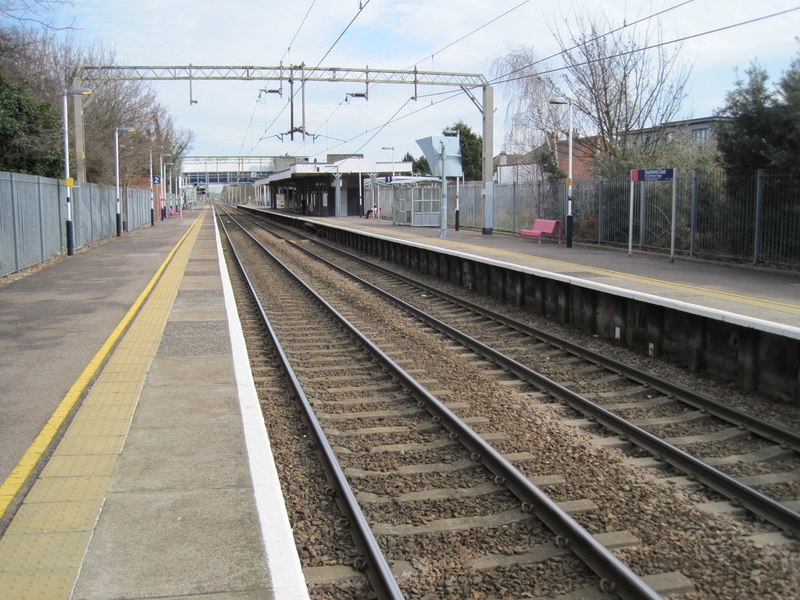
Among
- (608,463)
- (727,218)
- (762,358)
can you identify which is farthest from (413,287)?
(608,463)

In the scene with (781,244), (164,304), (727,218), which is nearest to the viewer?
(164,304)

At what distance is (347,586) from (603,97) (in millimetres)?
30694

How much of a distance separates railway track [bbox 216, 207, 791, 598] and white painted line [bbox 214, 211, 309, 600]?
0.34 metres

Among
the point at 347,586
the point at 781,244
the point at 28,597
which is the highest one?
the point at 781,244

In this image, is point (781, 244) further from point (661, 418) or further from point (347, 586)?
point (347, 586)

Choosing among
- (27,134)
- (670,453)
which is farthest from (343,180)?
(670,453)

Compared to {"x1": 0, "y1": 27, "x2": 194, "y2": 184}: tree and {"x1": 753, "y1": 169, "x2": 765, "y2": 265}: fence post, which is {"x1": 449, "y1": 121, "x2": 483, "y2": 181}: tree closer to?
{"x1": 0, "y1": 27, "x2": 194, "y2": 184}: tree

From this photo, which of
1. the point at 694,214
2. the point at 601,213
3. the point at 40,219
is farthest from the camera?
the point at 601,213

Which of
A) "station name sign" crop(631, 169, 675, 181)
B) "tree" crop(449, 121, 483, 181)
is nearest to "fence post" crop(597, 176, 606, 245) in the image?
"station name sign" crop(631, 169, 675, 181)

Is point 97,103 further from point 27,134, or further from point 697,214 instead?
point 697,214

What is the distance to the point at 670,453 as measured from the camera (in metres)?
6.32

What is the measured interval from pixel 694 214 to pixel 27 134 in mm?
21792

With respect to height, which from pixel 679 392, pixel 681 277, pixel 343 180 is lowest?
pixel 679 392

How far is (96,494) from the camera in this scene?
16.1 feet
